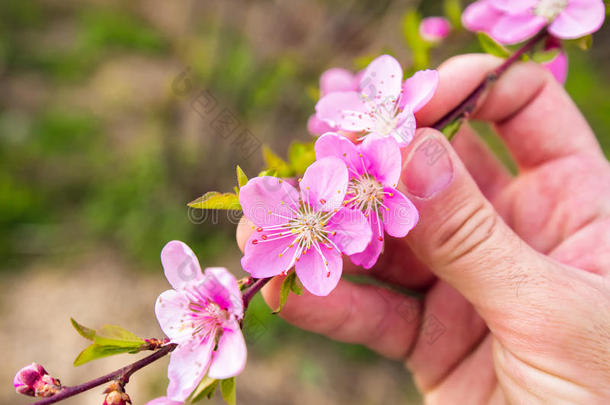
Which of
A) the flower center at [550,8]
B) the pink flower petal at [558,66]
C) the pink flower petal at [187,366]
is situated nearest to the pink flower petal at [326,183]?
the pink flower petal at [187,366]

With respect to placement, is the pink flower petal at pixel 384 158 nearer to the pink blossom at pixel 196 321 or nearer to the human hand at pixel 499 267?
the human hand at pixel 499 267

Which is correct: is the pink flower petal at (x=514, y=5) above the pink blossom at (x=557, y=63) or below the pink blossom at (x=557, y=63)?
above

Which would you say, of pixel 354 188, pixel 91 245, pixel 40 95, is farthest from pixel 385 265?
pixel 40 95

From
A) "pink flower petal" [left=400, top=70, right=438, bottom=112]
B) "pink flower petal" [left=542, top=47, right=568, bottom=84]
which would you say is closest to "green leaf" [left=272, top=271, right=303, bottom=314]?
"pink flower petal" [left=400, top=70, right=438, bottom=112]

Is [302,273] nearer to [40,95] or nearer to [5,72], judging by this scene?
[40,95]

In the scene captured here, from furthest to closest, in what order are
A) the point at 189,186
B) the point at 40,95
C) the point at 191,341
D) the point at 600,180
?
1. the point at 40,95
2. the point at 189,186
3. the point at 600,180
4. the point at 191,341

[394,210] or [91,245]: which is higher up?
[91,245]

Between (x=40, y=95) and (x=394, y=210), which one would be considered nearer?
(x=394, y=210)
